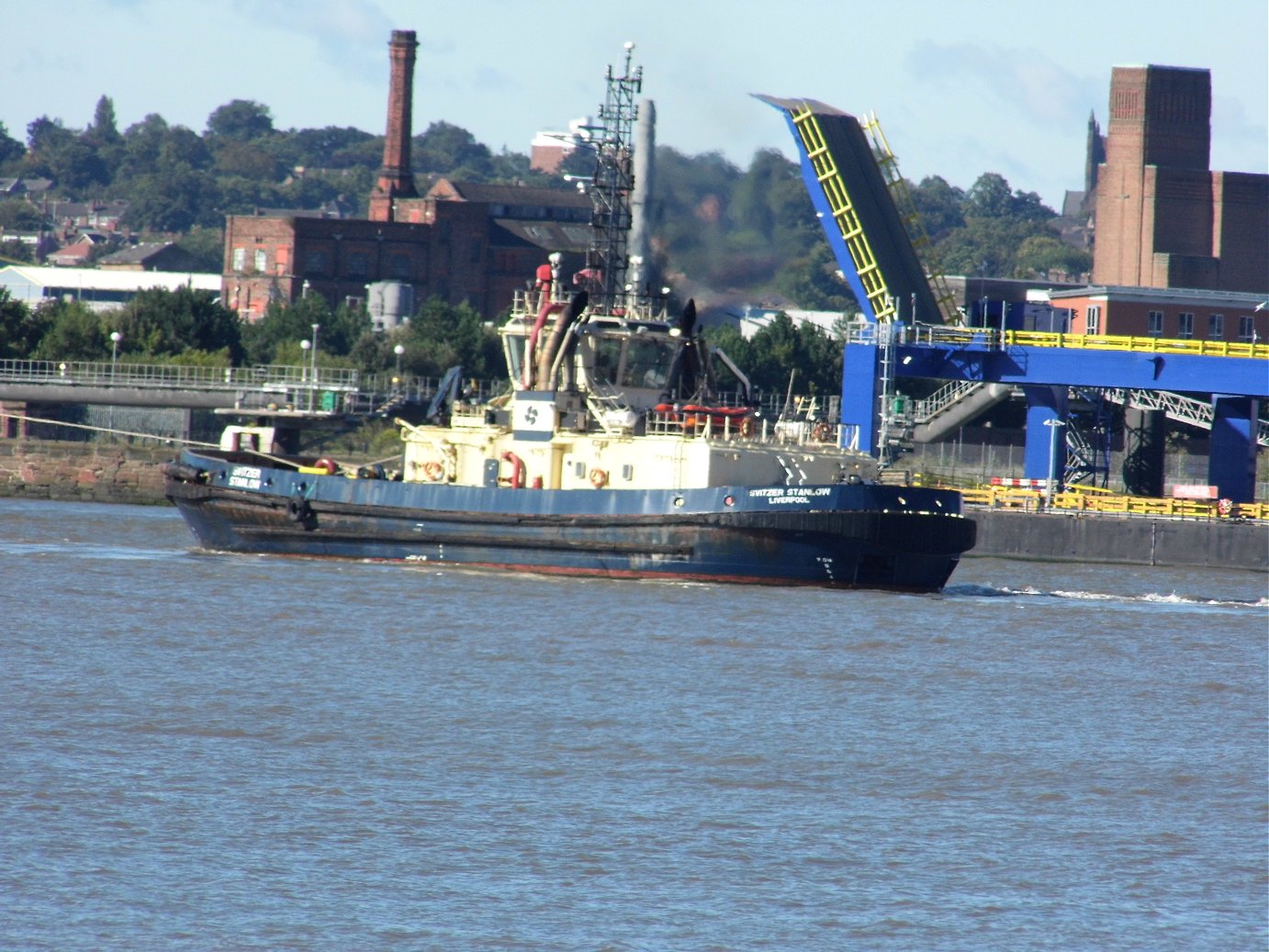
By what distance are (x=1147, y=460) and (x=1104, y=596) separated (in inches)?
894

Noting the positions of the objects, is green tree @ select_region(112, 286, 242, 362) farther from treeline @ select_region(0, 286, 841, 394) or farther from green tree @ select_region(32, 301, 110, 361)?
green tree @ select_region(32, 301, 110, 361)

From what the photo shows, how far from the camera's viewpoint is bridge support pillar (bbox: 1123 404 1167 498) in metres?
58.7

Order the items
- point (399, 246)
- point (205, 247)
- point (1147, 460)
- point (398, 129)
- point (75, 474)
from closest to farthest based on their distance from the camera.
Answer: point (1147, 460) → point (75, 474) → point (399, 246) → point (398, 129) → point (205, 247)

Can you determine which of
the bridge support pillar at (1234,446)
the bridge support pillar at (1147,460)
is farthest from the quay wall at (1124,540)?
the bridge support pillar at (1147,460)

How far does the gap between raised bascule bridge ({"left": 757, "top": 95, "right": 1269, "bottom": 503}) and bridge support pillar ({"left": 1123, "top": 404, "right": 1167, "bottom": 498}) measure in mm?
5540

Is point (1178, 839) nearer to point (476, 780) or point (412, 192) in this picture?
point (476, 780)

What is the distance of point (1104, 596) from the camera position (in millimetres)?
37188

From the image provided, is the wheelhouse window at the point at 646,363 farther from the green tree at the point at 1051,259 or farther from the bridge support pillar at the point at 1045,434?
the green tree at the point at 1051,259

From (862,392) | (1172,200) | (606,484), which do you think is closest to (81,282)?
(1172,200)

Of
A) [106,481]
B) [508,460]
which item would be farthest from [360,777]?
[106,481]

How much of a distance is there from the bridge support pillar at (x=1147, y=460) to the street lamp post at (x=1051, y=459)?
15.2 feet

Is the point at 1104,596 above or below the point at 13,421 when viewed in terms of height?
below

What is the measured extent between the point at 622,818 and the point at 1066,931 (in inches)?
164

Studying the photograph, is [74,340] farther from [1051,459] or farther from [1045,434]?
[1051,459]
